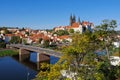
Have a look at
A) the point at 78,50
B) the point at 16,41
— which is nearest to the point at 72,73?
the point at 78,50

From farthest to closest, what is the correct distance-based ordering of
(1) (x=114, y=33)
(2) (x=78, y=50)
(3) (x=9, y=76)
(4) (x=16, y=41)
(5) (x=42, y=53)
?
(4) (x=16, y=41) → (5) (x=42, y=53) → (3) (x=9, y=76) → (1) (x=114, y=33) → (2) (x=78, y=50)

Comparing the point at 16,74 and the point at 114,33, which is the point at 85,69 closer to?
the point at 114,33

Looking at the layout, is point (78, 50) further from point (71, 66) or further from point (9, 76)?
point (9, 76)

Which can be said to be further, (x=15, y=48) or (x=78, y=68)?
(x=15, y=48)

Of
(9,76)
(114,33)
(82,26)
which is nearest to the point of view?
(114,33)

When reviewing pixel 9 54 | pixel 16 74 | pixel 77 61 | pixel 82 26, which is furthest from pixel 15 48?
pixel 77 61

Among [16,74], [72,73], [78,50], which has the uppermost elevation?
[78,50]

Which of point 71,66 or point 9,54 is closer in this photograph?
point 71,66

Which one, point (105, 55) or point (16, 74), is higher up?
point (105, 55)

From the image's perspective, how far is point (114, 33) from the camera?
29391 mm

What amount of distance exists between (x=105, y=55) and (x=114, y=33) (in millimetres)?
3118

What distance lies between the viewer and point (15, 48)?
9994 centimetres

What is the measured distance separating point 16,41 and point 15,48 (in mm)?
23032

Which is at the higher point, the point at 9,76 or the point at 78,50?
the point at 78,50
